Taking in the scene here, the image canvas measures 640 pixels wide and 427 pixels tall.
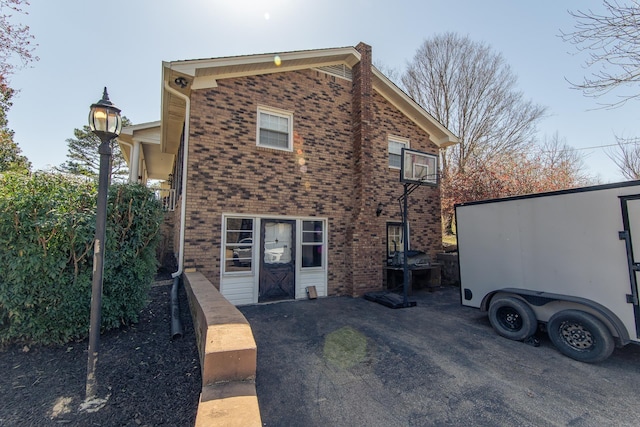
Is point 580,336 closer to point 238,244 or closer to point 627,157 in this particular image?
point 238,244

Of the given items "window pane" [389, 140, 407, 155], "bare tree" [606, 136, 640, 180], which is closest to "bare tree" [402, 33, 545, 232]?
"bare tree" [606, 136, 640, 180]

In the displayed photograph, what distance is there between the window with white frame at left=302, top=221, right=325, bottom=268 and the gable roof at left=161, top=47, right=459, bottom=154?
437cm

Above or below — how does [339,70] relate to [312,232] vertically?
above

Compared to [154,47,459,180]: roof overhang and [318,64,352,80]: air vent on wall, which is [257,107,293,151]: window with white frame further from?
[318,64,352,80]: air vent on wall

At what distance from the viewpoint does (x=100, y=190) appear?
10.2ft

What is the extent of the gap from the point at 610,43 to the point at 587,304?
4.24 metres

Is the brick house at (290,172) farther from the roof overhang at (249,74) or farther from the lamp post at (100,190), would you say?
the lamp post at (100,190)

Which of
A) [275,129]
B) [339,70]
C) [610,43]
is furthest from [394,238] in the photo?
[610,43]

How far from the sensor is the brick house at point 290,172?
6785 millimetres

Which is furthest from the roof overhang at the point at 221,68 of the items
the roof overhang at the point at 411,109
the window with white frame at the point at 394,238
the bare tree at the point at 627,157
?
the bare tree at the point at 627,157

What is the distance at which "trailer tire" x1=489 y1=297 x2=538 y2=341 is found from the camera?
4789mm

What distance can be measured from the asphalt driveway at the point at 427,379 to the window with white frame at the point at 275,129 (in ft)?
15.3

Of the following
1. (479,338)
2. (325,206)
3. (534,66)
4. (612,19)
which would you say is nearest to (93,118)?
(325,206)

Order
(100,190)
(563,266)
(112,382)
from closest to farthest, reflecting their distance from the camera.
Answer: (112,382)
(100,190)
(563,266)
